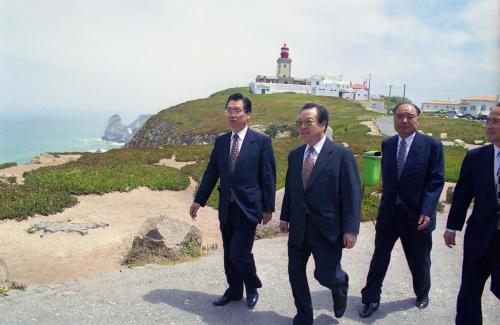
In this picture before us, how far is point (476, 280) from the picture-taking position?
401cm

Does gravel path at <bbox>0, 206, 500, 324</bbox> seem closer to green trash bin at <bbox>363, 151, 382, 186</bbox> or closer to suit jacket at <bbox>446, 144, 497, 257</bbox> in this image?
suit jacket at <bbox>446, 144, 497, 257</bbox>

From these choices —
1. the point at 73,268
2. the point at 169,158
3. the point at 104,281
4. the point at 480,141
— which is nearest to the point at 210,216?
the point at 73,268

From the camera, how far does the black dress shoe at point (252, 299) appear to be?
5.30 m

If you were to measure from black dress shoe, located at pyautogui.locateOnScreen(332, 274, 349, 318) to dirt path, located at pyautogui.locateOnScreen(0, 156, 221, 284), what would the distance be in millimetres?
4528

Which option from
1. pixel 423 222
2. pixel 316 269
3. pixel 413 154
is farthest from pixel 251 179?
pixel 423 222

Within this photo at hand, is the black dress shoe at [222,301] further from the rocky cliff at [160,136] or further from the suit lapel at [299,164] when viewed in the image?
the rocky cliff at [160,136]

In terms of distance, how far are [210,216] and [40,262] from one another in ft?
16.4

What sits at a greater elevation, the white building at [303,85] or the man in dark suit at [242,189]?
the white building at [303,85]

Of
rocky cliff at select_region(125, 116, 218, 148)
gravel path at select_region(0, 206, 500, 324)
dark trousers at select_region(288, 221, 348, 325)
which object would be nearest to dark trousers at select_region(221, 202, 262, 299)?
gravel path at select_region(0, 206, 500, 324)

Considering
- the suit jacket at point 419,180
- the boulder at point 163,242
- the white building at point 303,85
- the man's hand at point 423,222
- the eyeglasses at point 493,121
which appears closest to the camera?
the eyeglasses at point 493,121

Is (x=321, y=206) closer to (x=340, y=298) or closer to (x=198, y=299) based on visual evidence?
(x=340, y=298)

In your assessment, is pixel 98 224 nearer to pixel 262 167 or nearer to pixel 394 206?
pixel 262 167

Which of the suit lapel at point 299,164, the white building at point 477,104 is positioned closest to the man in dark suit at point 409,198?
the suit lapel at point 299,164

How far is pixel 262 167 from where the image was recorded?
17.1ft
